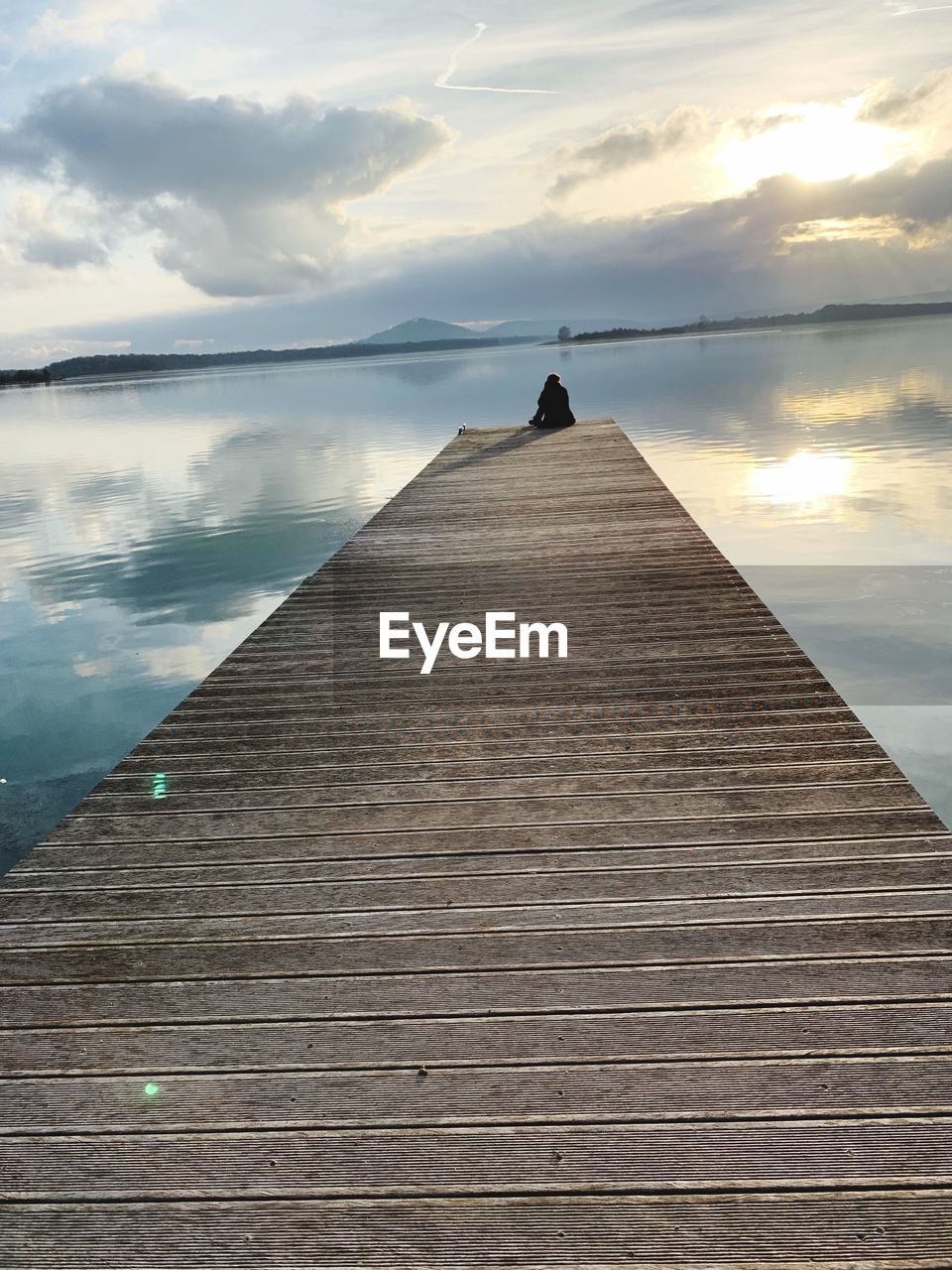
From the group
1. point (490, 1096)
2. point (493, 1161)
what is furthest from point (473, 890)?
point (493, 1161)

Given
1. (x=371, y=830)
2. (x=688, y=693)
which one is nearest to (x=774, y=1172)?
(x=371, y=830)

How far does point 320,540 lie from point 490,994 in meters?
12.5

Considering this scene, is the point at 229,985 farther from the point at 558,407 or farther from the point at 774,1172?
the point at 558,407

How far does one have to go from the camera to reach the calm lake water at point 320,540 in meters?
7.24

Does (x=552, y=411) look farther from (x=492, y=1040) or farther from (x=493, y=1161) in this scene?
(x=493, y=1161)

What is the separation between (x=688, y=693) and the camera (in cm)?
437

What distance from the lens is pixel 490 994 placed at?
2414mm

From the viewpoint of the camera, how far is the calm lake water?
7238 millimetres
